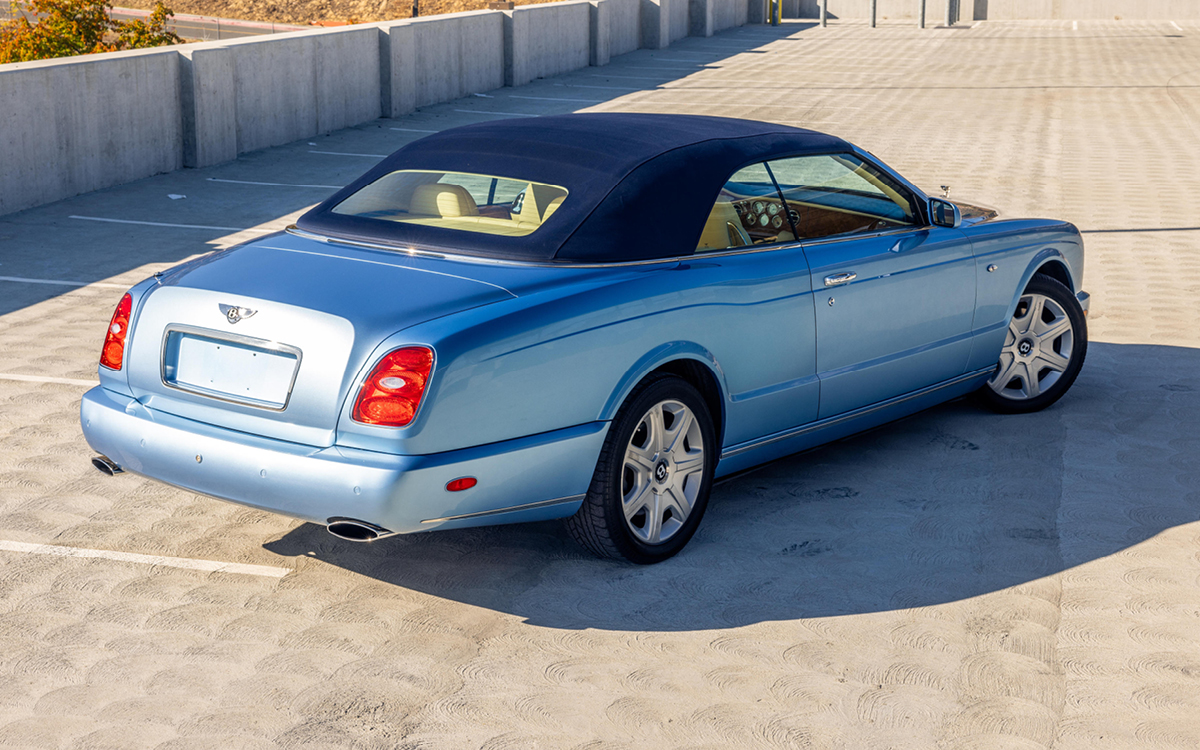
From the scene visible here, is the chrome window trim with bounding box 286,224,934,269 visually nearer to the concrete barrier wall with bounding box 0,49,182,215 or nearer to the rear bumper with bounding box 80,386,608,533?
the rear bumper with bounding box 80,386,608,533

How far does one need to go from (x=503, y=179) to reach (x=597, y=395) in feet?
3.54

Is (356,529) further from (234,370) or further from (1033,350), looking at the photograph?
(1033,350)

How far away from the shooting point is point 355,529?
399cm

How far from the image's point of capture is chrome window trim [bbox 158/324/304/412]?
13.3ft

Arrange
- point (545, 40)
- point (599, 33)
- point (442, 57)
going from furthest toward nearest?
point (599, 33) < point (545, 40) < point (442, 57)

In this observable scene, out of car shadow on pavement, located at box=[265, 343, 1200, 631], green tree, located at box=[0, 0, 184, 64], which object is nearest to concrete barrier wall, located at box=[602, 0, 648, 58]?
green tree, located at box=[0, 0, 184, 64]

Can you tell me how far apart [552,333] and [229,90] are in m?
13.5

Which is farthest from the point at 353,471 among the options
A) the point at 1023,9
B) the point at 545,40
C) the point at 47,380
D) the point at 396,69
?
the point at 1023,9

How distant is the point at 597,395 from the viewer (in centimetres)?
436

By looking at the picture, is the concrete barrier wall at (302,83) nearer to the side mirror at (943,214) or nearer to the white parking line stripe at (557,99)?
the white parking line stripe at (557,99)

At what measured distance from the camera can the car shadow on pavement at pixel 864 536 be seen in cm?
450

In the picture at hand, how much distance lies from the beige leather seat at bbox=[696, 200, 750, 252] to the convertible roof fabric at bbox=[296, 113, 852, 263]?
53 millimetres

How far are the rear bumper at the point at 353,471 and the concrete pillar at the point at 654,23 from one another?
3154 cm

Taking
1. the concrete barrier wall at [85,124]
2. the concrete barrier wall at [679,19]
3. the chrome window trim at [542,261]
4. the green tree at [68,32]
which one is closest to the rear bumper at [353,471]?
the chrome window trim at [542,261]
